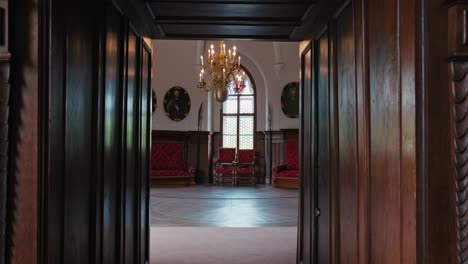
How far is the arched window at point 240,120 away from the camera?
476 inches

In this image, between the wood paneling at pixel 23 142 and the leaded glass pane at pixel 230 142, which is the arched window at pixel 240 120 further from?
the wood paneling at pixel 23 142

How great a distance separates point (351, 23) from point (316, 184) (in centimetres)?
127

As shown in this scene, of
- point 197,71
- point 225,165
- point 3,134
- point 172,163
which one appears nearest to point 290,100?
point 225,165

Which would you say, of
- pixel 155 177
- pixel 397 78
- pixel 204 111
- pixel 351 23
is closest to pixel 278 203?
pixel 155 177

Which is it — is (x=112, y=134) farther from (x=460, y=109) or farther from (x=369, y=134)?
(x=460, y=109)

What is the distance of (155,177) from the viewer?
33.5 ft

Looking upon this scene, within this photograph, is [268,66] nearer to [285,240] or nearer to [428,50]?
[285,240]

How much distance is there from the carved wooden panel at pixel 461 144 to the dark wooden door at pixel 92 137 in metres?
1.27

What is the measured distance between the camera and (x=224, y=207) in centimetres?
725

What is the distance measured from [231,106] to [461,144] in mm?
11110

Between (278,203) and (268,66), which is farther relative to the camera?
(268,66)

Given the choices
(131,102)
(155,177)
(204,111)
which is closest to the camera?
(131,102)

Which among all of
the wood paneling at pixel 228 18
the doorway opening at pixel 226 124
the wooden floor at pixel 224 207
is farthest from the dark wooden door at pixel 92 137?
the doorway opening at pixel 226 124

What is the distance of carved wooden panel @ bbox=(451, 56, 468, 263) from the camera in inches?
43.9
